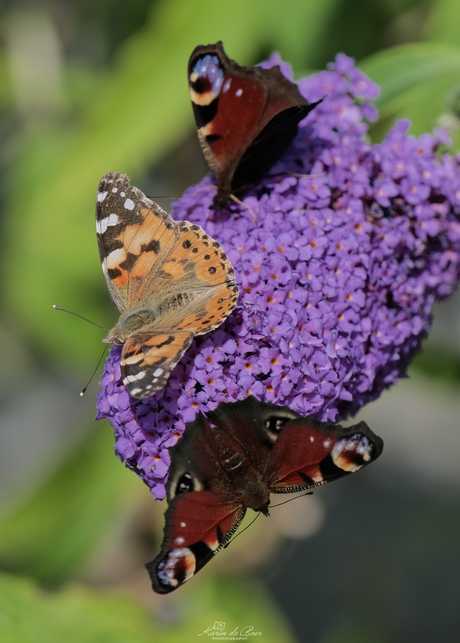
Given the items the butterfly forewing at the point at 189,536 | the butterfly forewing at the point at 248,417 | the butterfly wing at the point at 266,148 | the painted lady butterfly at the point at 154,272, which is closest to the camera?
the butterfly forewing at the point at 189,536

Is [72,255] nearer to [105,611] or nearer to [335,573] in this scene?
[105,611]

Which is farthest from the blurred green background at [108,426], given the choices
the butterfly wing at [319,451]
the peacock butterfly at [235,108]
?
the butterfly wing at [319,451]

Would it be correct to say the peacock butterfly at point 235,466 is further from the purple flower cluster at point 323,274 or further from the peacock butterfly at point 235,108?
the peacock butterfly at point 235,108

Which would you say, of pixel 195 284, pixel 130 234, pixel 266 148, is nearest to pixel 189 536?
pixel 195 284

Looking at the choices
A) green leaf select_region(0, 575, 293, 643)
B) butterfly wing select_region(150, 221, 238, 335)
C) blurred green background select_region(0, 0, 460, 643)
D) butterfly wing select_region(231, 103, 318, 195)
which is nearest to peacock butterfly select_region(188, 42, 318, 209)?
butterfly wing select_region(231, 103, 318, 195)

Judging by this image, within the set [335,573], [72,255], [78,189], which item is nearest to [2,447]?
[72,255]

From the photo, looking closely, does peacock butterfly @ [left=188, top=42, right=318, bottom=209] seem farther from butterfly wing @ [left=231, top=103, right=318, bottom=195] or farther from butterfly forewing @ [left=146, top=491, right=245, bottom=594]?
butterfly forewing @ [left=146, top=491, right=245, bottom=594]
